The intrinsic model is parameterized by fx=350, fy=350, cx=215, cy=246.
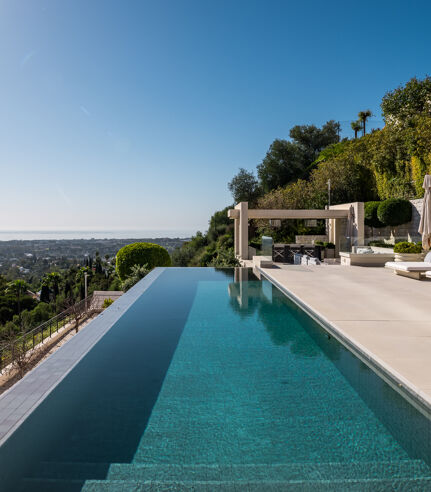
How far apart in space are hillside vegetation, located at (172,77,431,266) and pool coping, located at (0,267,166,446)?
12.8 metres

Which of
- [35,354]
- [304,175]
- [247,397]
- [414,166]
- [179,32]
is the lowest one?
[35,354]

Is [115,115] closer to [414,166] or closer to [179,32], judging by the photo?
[179,32]

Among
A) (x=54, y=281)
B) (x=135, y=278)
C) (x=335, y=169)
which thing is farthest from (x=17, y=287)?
(x=335, y=169)

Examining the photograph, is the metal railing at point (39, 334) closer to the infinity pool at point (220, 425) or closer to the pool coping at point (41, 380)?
the pool coping at point (41, 380)

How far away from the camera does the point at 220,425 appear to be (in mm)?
2816

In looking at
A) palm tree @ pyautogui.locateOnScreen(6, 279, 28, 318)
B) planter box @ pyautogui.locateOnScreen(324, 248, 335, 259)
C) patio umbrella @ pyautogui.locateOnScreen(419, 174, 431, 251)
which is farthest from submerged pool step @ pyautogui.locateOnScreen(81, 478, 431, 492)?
palm tree @ pyautogui.locateOnScreen(6, 279, 28, 318)

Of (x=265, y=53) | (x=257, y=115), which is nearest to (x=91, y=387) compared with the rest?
(x=265, y=53)

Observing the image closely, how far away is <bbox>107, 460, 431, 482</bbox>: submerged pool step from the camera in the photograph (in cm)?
221

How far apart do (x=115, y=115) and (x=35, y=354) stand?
15.4 metres

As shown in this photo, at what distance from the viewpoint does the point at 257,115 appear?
2619cm

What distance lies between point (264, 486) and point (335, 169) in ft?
Result: 90.3

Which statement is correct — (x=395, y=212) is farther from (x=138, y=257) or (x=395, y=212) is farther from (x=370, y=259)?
(x=138, y=257)

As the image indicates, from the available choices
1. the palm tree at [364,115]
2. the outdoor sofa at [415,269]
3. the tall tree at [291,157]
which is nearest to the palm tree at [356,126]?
the palm tree at [364,115]

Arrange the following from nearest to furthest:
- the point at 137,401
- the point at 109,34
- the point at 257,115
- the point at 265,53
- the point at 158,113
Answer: the point at 137,401
the point at 109,34
the point at 265,53
the point at 158,113
the point at 257,115
